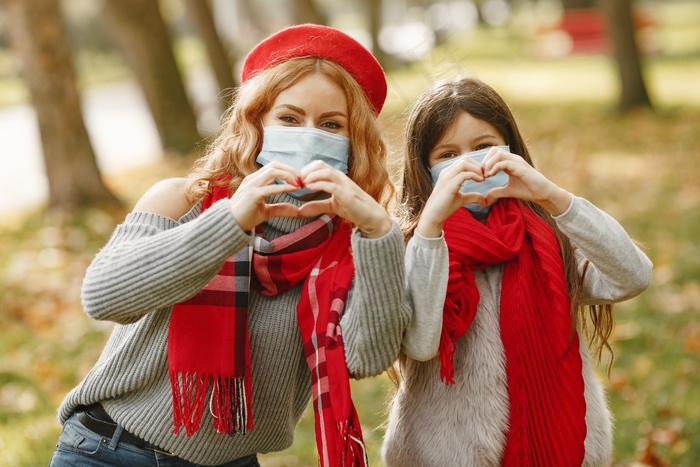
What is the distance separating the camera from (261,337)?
2500mm

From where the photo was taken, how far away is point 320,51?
2.56 m

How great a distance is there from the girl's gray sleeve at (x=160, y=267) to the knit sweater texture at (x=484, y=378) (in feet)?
1.79

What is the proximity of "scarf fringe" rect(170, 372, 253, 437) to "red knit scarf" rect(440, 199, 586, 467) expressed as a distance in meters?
0.57

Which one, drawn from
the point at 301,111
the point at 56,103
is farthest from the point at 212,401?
the point at 56,103

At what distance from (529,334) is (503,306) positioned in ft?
0.36

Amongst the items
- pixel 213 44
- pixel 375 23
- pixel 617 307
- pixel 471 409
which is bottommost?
pixel 375 23

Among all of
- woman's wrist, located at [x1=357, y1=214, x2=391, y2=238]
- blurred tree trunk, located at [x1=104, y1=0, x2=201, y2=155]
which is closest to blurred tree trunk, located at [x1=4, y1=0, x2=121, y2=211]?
blurred tree trunk, located at [x1=104, y1=0, x2=201, y2=155]

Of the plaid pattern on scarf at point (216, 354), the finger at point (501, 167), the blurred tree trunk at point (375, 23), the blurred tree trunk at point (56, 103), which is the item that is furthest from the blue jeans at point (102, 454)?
the blurred tree trunk at point (375, 23)

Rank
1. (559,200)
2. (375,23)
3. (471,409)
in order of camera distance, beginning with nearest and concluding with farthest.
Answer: (559,200) < (471,409) < (375,23)

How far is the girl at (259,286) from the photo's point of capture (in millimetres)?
2229

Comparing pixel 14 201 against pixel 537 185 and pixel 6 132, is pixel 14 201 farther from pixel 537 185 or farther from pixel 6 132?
pixel 537 185

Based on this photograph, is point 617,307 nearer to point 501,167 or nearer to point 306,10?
point 501,167

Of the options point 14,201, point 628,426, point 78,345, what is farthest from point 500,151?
point 14,201

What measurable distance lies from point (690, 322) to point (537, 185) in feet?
11.6
